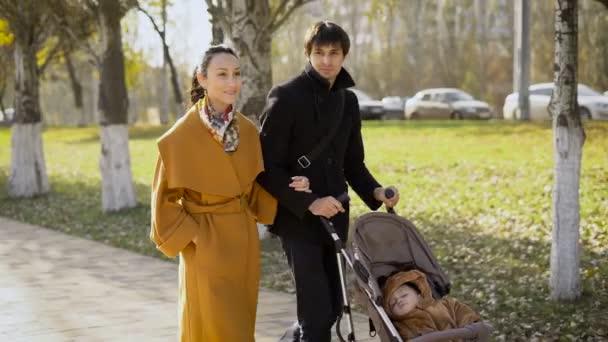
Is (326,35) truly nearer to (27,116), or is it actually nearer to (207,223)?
(207,223)

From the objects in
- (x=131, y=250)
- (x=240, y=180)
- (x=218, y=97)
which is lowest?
(x=131, y=250)

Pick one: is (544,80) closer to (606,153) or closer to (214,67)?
(606,153)

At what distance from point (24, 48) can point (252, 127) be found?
12.5 metres

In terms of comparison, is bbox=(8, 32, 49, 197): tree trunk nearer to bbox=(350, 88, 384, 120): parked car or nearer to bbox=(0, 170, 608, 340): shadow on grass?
bbox=(0, 170, 608, 340): shadow on grass

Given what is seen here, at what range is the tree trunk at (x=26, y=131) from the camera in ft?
54.1

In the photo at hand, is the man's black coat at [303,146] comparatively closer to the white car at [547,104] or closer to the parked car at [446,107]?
the white car at [547,104]

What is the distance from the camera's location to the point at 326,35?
4750mm

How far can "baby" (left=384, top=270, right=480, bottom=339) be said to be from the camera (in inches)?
169

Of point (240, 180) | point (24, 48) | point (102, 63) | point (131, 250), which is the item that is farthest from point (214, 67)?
point (24, 48)

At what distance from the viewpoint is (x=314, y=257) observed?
495cm

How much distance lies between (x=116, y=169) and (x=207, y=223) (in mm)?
9450

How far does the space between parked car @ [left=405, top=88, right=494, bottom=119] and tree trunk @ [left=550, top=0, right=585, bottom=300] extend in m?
27.3

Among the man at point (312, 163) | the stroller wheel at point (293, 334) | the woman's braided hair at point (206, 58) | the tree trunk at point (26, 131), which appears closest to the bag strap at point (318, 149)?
the man at point (312, 163)

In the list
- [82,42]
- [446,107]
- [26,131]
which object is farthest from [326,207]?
[446,107]
